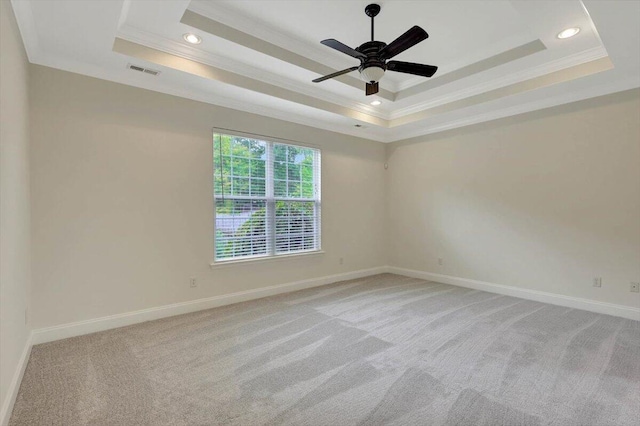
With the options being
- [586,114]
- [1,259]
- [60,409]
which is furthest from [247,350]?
[586,114]

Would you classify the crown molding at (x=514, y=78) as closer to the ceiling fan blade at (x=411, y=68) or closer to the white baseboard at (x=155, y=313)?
the ceiling fan blade at (x=411, y=68)

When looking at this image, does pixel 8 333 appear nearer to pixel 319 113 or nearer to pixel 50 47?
pixel 50 47

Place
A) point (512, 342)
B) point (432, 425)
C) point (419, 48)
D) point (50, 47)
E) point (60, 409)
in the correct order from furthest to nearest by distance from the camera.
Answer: point (419, 48), point (512, 342), point (50, 47), point (60, 409), point (432, 425)

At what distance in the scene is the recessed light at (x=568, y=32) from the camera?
2803mm

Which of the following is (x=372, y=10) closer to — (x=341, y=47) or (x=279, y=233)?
(x=341, y=47)

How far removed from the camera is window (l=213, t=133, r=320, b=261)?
3.99 meters

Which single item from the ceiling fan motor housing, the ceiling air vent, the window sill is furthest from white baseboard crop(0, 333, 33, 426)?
the ceiling fan motor housing

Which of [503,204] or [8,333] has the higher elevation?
[503,204]

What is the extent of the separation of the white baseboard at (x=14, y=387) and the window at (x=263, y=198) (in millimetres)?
1873

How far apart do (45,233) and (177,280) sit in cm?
130

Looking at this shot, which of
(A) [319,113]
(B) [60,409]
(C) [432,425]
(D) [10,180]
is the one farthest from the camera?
(A) [319,113]

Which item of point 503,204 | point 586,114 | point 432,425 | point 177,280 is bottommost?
point 432,425

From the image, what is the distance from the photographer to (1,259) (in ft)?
5.84

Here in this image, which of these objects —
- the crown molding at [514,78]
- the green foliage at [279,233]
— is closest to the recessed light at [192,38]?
the green foliage at [279,233]
